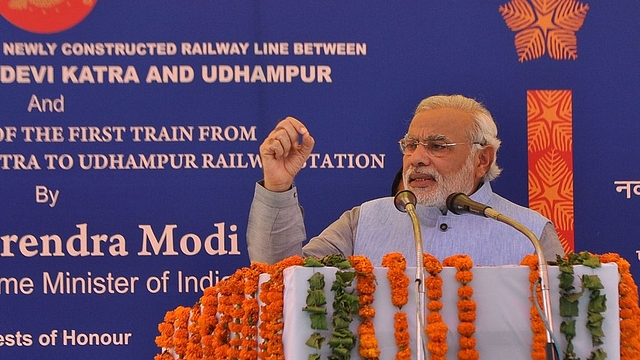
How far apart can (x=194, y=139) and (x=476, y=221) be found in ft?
4.23

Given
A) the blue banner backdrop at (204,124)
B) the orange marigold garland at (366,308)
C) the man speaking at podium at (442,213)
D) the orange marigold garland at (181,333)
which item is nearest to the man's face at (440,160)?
the man speaking at podium at (442,213)

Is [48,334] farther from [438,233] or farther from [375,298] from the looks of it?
[375,298]

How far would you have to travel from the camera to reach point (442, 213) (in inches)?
133

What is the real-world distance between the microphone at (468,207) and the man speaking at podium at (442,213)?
72 centimetres

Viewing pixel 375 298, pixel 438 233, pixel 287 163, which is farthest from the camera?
pixel 438 233

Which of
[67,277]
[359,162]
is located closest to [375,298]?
[359,162]

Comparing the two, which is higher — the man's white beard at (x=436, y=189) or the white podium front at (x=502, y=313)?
the man's white beard at (x=436, y=189)

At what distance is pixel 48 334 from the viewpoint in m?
3.94

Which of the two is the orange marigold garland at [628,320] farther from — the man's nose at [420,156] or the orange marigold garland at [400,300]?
the man's nose at [420,156]

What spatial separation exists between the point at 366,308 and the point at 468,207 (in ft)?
1.37

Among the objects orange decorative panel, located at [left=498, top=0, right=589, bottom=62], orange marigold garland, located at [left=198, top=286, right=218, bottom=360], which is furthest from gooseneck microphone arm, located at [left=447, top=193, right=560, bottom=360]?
orange decorative panel, located at [left=498, top=0, right=589, bottom=62]

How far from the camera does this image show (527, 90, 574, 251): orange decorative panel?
3.99m

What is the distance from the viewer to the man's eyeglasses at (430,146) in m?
3.40

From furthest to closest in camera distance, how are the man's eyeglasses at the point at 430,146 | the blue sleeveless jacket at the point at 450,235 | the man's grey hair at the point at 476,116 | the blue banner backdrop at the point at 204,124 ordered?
the blue banner backdrop at the point at 204,124 → the man's grey hair at the point at 476,116 → the man's eyeglasses at the point at 430,146 → the blue sleeveless jacket at the point at 450,235
